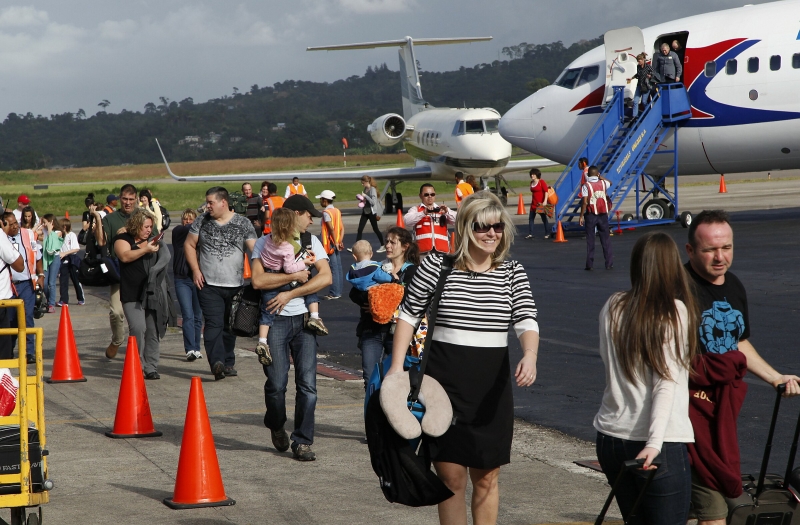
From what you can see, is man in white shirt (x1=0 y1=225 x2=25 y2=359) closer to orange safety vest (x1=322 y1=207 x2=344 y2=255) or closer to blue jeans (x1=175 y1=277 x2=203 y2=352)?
blue jeans (x1=175 y1=277 x2=203 y2=352)

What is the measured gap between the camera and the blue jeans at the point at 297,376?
695 cm

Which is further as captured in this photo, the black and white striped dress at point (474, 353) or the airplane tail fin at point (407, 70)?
the airplane tail fin at point (407, 70)

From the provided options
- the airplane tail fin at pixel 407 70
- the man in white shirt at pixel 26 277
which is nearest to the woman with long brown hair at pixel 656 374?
the man in white shirt at pixel 26 277

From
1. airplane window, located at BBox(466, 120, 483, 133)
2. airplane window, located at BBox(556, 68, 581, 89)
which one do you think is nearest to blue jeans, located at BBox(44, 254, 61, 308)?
airplane window, located at BBox(556, 68, 581, 89)

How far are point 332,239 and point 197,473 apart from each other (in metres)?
9.79

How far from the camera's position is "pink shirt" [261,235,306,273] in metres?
7.30

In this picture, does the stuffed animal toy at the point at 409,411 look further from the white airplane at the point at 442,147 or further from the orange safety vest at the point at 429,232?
the white airplane at the point at 442,147

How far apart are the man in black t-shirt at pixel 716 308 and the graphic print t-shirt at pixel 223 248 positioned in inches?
241

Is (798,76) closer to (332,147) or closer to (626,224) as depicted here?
(626,224)

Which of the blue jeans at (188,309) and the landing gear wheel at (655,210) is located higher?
the landing gear wheel at (655,210)

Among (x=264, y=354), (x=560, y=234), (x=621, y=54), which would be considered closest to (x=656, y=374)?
(x=264, y=354)

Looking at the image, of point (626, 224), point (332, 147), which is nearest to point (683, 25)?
point (626, 224)

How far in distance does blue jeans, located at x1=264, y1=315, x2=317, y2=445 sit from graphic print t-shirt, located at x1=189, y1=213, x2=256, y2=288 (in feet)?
8.75

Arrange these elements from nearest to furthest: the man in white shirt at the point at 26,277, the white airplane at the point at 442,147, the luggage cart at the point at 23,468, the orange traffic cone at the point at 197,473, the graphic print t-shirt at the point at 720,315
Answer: the graphic print t-shirt at the point at 720,315
the luggage cart at the point at 23,468
the orange traffic cone at the point at 197,473
the man in white shirt at the point at 26,277
the white airplane at the point at 442,147
